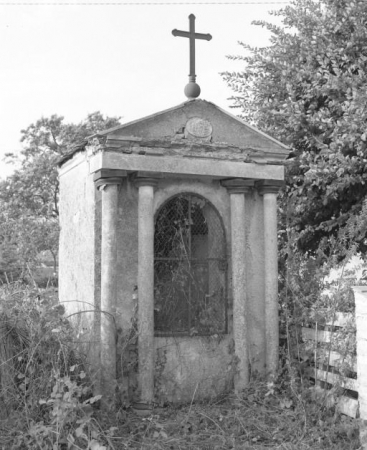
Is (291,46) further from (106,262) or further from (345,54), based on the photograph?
(106,262)

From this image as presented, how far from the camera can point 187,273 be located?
248 inches

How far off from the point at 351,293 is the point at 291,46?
471 centimetres

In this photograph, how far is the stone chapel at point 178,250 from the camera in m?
5.79

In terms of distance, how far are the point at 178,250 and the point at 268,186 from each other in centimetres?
125

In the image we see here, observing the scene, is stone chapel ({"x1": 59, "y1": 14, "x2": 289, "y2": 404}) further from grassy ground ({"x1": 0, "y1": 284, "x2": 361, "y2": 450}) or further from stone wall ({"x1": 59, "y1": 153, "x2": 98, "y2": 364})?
grassy ground ({"x1": 0, "y1": 284, "x2": 361, "y2": 450})

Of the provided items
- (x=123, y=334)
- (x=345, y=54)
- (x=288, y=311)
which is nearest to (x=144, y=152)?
(x=123, y=334)

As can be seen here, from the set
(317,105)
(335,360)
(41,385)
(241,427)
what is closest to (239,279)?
(335,360)

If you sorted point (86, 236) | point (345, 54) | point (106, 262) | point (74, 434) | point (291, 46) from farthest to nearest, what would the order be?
point (291, 46) < point (345, 54) < point (86, 236) < point (106, 262) < point (74, 434)

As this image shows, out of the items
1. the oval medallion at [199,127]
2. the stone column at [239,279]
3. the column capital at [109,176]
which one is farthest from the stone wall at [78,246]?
the stone column at [239,279]

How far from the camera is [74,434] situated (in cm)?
466

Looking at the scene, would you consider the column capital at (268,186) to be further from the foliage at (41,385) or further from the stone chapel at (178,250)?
the foliage at (41,385)

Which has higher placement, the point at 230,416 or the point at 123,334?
the point at 123,334

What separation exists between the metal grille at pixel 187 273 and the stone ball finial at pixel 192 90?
1.14 meters

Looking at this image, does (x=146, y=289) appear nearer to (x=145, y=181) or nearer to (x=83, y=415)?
(x=145, y=181)
